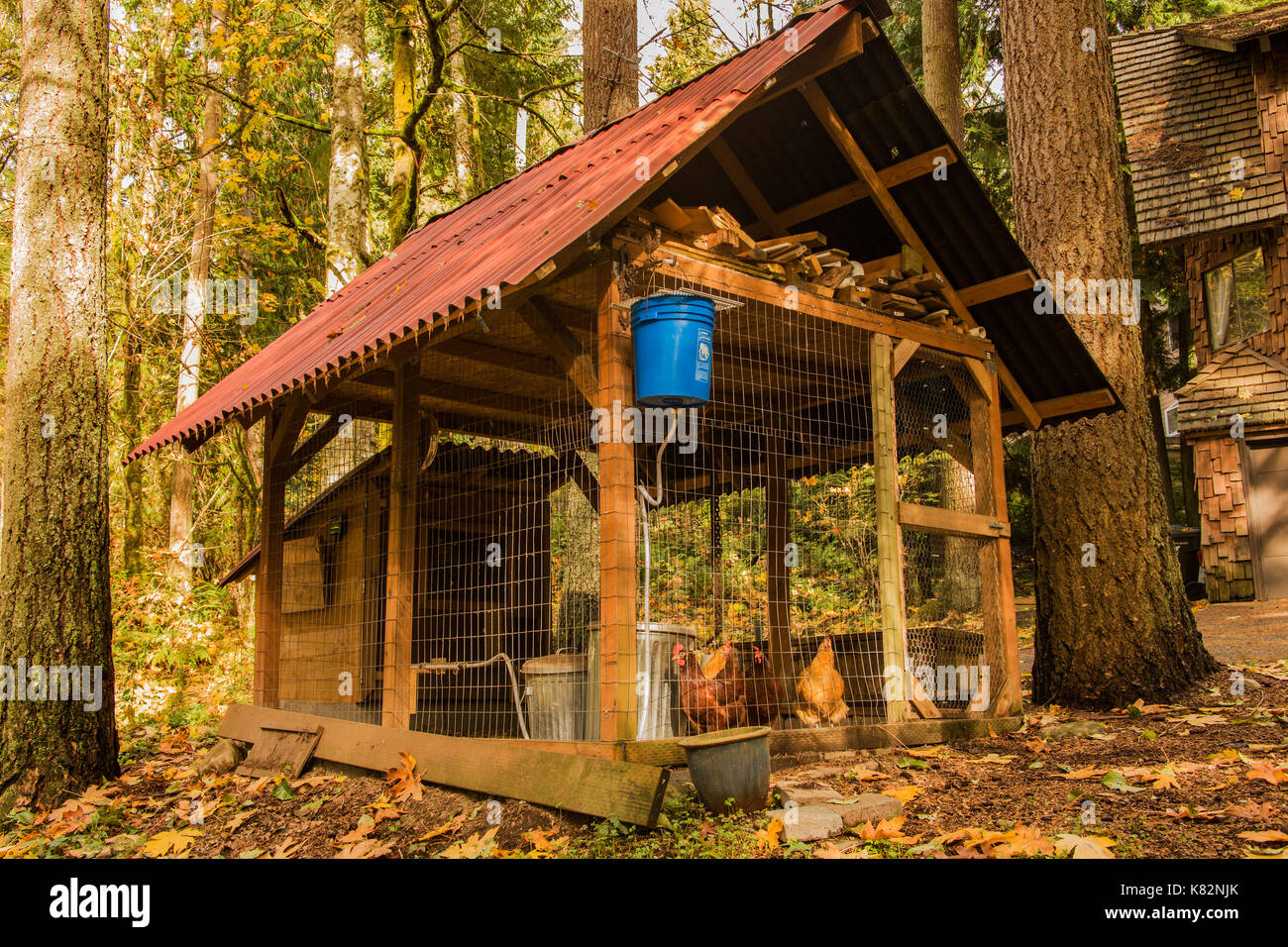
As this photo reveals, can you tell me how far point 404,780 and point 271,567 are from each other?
119 inches

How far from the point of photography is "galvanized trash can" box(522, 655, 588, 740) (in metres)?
5.85

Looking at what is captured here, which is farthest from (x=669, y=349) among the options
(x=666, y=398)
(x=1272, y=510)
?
(x=1272, y=510)

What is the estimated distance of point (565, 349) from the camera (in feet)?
17.9

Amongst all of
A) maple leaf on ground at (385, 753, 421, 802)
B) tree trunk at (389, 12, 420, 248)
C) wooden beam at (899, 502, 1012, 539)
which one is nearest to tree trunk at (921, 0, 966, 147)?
tree trunk at (389, 12, 420, 248)

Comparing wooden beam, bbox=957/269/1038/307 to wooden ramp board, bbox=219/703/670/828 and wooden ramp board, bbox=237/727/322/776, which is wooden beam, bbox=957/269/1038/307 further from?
wooden ramp board, bbox=237/727/322/776

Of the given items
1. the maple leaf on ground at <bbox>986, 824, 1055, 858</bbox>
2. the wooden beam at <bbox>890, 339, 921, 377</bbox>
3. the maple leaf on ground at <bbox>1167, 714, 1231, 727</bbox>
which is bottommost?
the maple leaf on ground at <bbox>986, 824, 1055, 858</bbox>

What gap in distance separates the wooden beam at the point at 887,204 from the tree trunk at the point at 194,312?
954 centimetres

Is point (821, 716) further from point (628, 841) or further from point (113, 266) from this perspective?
point (113, 266)

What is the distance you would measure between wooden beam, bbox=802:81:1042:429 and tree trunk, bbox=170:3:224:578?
9541mm

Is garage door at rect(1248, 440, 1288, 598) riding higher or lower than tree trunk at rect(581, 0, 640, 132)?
lower

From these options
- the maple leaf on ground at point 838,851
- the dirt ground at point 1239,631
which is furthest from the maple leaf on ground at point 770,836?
the dirt ground at point 1239,631

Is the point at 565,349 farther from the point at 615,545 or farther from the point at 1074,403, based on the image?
the point at 1074,403

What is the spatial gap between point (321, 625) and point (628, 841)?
521cm

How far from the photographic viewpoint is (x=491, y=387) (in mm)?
8125
